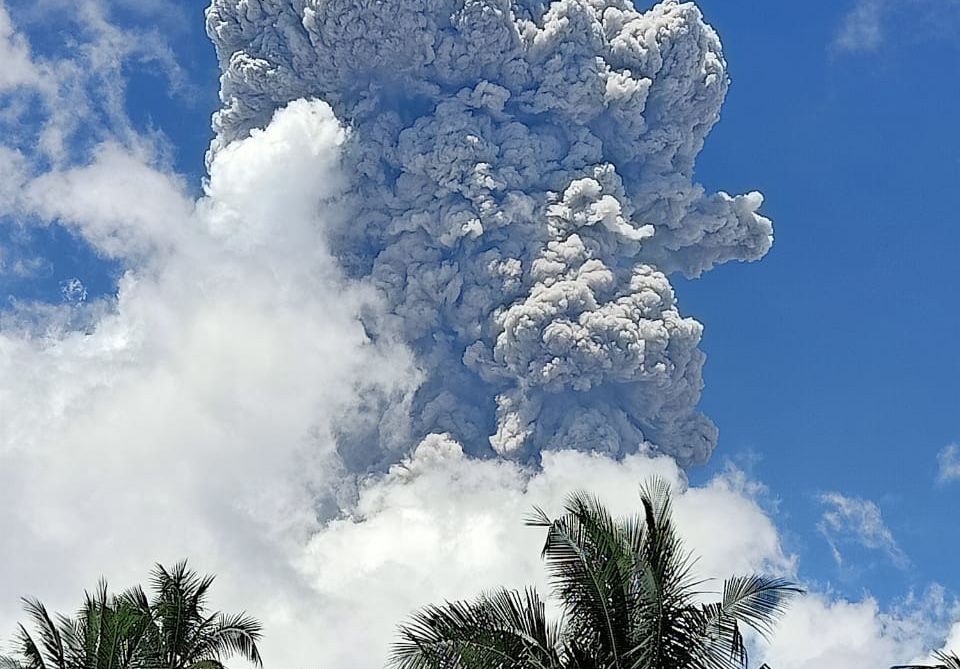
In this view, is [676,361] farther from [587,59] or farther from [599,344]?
[587,59]

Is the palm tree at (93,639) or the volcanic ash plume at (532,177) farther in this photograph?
the volcanic ash plume at (532,177)

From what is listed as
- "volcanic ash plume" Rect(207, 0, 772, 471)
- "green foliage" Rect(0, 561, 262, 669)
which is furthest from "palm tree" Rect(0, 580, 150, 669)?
"volcanic ash plume" Rect(207, 0, 772, 471)

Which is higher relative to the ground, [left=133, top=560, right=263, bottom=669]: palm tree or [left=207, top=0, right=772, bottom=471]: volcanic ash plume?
[left=207, top=0, right=772, bottom=471]: volcanic ash plume

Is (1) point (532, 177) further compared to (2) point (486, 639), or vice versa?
(1) point (532, 177)

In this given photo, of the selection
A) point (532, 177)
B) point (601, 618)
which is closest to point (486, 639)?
point (601, 618)

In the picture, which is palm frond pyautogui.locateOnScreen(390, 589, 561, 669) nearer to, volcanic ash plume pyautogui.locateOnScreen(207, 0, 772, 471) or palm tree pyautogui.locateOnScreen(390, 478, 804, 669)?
palm tree pyautogui.locateOnScreen(390, 478, 804, 669)

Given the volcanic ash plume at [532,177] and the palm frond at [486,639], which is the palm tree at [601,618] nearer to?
the palm frond at [486,639]

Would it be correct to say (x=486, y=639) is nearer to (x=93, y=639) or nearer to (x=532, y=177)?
(x=93, y=639)

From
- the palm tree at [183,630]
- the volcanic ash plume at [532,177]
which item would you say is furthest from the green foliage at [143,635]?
the volcanic ash plume at [532,177]
